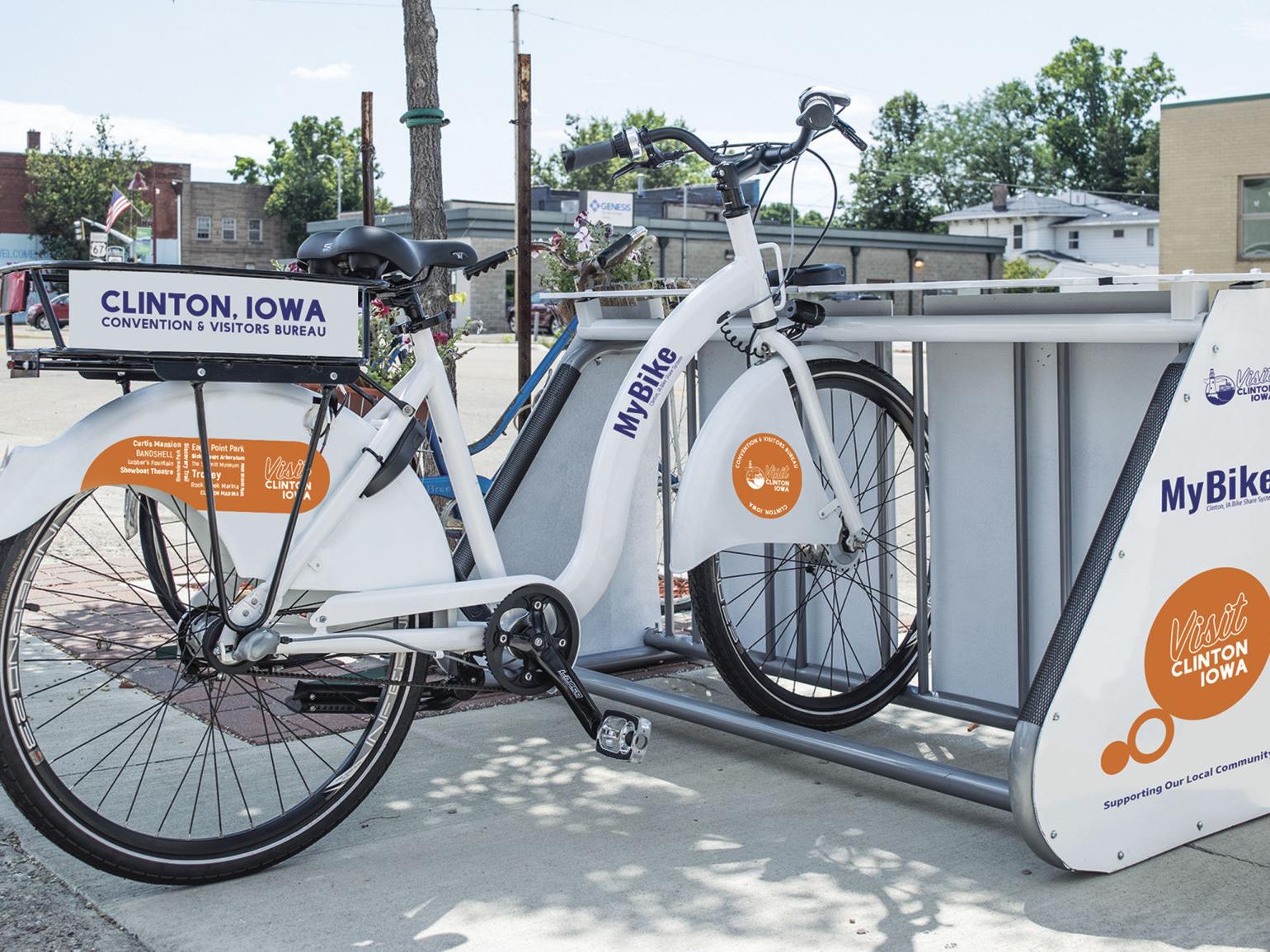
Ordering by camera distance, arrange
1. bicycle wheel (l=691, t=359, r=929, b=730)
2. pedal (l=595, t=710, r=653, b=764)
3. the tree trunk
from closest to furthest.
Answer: pedal (l=595, t=710, r=653, b=764), bicycle wheel (l=691, t=359, r=929, b=730), the tree trunk

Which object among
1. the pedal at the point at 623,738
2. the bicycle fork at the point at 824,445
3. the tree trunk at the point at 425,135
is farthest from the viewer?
the tree trunk at the point at 425,135

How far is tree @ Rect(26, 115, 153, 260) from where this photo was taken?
66250 millimetres

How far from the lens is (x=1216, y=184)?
30.9 meters

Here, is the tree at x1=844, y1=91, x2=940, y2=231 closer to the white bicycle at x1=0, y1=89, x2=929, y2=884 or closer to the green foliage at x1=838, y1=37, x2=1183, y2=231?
the green foliage at x1=838, y1=37, x2=1183, y2=231

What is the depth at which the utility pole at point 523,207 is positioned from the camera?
22.6 ft

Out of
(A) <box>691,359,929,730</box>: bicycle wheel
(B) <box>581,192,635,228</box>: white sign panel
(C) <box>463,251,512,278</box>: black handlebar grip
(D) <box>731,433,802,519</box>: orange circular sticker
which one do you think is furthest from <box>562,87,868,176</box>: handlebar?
(B) <box>581,192,635,228</box>: white sign panel

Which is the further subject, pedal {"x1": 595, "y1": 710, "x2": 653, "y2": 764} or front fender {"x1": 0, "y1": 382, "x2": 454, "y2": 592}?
pedal {"x1": 595, "y1": 710, "x2": 653, "y2": 764}

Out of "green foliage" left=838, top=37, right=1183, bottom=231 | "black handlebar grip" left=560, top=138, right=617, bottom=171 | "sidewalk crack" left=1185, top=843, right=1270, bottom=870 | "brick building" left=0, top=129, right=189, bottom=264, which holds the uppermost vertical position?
"green foliage" left=838, top=37, right=1183, bottom=231

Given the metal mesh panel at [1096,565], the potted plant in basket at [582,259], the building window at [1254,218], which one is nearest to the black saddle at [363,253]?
the metal mesh panel at [1096,565]

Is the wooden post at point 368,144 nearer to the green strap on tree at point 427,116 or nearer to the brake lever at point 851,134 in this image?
the green strap on tree at point 427,116

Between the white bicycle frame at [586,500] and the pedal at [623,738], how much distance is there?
0.95ft

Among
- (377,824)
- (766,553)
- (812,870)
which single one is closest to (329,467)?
(377,824)

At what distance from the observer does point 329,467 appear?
323 centimetres

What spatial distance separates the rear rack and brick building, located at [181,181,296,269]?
72.3 meters
